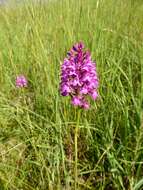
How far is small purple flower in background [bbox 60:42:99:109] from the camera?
1220 mm

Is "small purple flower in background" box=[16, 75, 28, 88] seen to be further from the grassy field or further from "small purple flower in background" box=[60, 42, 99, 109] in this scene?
"small purple flower in background" box=[60, 42, 99, 109]

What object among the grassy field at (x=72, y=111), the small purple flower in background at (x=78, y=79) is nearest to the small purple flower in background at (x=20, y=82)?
the grassy field at (x=72, y=111)

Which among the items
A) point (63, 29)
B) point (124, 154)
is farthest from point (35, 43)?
point (124, 154)

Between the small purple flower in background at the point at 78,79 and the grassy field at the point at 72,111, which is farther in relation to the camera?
the grassy field at the point at 72,111

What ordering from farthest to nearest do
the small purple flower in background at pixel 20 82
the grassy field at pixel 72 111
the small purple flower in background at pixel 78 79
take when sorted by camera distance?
the small purple flower in background at pixel 20 82 → the grassy field at pixel 72 111 → the small purple flower in background at pixel 78 79

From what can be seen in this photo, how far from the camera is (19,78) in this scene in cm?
222

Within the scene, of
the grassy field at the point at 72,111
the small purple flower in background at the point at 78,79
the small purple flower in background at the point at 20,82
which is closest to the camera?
the small purple flower in background at the point at 78,79

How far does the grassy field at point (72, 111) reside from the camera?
1.52 m

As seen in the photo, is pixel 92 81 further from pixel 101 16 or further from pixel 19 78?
pixel 101 16

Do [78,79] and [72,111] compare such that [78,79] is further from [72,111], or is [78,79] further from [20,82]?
[20,82]

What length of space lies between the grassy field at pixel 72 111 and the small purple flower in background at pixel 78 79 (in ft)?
0.94

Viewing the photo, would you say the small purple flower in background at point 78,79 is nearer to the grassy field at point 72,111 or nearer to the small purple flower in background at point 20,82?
the grassy field at point 72,111

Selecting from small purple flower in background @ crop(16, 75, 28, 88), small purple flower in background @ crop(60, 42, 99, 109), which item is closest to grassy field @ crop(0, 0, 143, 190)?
small purple flower in background @ crop(16, 75, 28, 88)

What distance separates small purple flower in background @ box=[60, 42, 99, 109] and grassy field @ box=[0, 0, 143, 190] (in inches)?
11.3
